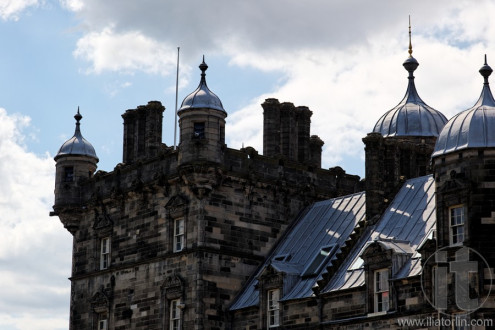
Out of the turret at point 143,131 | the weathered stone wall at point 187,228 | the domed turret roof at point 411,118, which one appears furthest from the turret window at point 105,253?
the domed turret roof at point 411,118

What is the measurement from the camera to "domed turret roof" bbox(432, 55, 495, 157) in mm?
48062

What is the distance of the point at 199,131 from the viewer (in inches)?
2398

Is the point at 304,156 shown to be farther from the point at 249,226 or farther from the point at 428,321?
the point at 428,321

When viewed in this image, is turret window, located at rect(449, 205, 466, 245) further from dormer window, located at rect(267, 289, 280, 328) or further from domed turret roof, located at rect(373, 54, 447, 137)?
domed turret roof, located at rect(373, 54, 447, 137)

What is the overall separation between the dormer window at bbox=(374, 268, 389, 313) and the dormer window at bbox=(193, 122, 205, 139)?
13.2 metres

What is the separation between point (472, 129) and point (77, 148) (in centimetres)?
2801

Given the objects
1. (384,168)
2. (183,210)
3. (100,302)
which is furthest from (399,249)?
(100,302)

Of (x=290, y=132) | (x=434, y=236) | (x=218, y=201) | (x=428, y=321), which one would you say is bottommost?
(x=428, y=321)

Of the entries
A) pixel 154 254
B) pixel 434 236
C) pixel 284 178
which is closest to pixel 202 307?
pixel 154 254

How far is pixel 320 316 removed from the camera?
54.0m

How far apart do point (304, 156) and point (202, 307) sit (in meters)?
11.4

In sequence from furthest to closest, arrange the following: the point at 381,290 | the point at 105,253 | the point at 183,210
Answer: the point at 105,253 → the point at 183,210 → the point at 381,290

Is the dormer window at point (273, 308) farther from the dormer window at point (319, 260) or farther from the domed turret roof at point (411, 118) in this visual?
Result: the domed turret roof at point (411, 118)

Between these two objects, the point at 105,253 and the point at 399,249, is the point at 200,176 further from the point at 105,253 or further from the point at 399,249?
the point at 399,249
